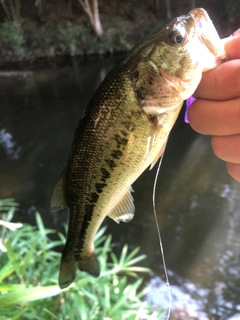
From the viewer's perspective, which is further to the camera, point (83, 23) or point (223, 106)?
→ point (83, 23)

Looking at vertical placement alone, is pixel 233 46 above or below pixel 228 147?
above

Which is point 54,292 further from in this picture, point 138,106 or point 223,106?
point 223,106

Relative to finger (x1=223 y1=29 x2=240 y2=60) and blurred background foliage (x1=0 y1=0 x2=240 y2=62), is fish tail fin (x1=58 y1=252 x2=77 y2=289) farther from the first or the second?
blurred background foliage (x1=0 y1=0 x2=240 y2=62)

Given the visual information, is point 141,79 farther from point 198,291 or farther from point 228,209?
point 228,209

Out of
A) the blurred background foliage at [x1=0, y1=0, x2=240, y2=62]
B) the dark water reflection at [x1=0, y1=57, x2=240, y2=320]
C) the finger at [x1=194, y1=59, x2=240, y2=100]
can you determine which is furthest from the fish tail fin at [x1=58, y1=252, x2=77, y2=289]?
the blurred background foliage at [x1=0, y1=0, x2=240, y2=62]

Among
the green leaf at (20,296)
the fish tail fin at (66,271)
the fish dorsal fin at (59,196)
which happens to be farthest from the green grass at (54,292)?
the fish dorsal fin at (59,196)

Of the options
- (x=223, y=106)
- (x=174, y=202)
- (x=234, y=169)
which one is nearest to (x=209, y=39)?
(x=223, y=106)

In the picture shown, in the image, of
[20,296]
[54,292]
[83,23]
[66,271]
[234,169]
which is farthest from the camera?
[83,23]
